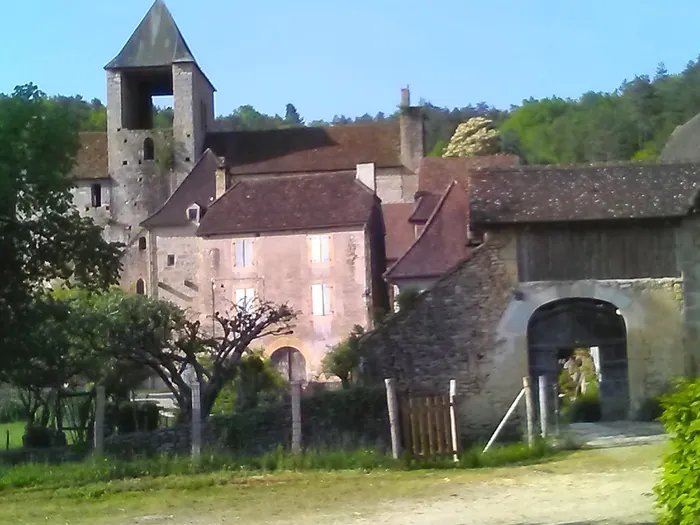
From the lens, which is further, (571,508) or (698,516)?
(571,508)

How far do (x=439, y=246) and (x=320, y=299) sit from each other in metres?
8.53

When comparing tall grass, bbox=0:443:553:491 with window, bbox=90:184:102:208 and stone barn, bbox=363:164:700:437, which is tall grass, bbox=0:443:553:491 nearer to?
stone barn, bbox=363:164:700:437

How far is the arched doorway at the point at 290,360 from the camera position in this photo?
3947 cm

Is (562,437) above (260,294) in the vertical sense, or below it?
below

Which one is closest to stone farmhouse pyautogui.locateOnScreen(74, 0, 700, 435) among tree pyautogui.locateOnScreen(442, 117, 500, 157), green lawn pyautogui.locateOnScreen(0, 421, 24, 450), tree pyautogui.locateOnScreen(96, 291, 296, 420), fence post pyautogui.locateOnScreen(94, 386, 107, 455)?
tree pyautogui.locateOnScreen(96, 291, 296, 420)

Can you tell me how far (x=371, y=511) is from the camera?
1065 centimetres

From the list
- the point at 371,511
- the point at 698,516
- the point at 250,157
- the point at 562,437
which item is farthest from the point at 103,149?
the point at 698,516

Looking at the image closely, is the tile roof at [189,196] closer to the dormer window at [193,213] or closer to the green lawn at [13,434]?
the dormer window at [193,213]

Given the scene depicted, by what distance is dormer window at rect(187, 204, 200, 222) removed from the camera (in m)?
47.5

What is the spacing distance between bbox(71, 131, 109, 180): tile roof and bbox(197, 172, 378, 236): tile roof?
16.7 meters

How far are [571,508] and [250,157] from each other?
44963 millimetres

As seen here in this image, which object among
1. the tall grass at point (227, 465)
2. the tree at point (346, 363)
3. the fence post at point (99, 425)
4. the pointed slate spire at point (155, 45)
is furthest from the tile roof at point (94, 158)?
the tall grass at point (227, 465)

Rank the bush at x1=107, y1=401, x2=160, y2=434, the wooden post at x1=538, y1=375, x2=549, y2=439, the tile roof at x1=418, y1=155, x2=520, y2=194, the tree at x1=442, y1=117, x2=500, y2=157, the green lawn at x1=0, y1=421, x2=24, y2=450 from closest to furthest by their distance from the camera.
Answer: the wooden post at x1=538, y1=375, x2=549, y2=439 < the bush at x1=107, y1=401, x2=160, y2=434 < the green lawn at x1=0, y1=421, x2=24, y2=450 < the tile roof at x1=418, y1=155, x2=520, y2=194 < the tree at x1=442, y1=117, x2=500, y2=157

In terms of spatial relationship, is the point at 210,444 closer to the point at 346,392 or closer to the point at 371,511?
the point at 346,392
